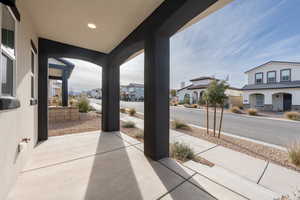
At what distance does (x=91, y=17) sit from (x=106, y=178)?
335 centimetres

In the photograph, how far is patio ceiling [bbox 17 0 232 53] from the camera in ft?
7.54

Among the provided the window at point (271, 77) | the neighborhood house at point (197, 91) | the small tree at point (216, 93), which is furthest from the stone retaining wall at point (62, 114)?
the window at point (271, 77)

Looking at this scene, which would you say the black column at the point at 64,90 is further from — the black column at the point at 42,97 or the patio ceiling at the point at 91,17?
the patio ceiling at the point at 91,17

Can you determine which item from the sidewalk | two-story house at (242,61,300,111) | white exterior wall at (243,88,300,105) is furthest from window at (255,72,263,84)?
the sidewalk

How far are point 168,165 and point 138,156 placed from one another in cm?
74

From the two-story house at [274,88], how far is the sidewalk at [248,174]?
57.8ft

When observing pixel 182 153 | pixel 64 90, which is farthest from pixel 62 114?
pixel 182 153

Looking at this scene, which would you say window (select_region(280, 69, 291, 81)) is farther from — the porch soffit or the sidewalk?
the porch soffit

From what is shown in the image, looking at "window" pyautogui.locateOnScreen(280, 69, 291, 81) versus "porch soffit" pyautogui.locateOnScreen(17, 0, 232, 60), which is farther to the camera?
"window" pyautogui.locateOnScreen(280, 69, 291, 81)

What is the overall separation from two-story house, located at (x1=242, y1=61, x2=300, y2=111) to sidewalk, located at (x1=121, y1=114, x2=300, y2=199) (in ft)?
57.8

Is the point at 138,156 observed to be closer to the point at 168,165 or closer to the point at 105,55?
the point at 168,165

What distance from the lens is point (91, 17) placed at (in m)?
2.68

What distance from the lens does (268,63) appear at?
1586cm

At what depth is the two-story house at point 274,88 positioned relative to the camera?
1379 centimetres
